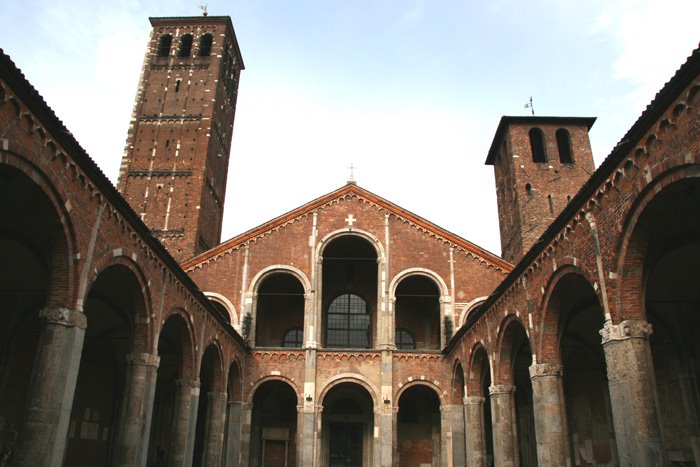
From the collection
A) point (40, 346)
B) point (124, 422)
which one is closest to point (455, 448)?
point (124, 422)

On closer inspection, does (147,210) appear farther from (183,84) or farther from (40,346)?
(40,346)

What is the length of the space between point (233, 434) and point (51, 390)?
1331 cm

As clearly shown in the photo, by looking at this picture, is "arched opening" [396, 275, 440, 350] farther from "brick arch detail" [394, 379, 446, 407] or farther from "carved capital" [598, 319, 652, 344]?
"carved capital" [598, 319, 652, 344]

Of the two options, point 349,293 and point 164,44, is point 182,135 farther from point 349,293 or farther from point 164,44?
point 349,293

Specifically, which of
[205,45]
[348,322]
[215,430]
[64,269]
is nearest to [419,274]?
[348,322]

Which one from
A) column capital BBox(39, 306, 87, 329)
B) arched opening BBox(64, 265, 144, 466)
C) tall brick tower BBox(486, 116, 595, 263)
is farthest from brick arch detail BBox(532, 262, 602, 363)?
tall brick tower BBox(486, 116, 595, 263)

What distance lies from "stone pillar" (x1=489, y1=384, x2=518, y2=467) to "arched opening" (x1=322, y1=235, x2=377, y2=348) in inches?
393

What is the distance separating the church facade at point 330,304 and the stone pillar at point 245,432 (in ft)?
0.38

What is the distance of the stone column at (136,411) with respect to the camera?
13.5 m

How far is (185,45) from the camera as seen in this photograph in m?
37.2

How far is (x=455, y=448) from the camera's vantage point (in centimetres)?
2198

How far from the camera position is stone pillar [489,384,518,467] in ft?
56.6

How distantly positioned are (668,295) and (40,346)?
48.6 ft

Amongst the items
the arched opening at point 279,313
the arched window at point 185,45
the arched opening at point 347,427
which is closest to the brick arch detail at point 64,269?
the arched opening at point 279,313
